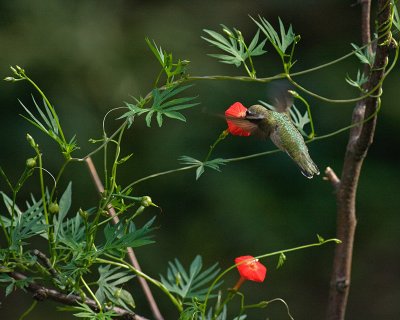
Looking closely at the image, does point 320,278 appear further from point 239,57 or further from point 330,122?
point 239,57

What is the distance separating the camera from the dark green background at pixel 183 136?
3252mm

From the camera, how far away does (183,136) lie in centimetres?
326

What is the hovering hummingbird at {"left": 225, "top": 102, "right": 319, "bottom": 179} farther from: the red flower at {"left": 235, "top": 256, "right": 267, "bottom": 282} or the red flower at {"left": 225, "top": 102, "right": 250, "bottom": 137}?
the red flower at {"left": 235, "top": 256, "right": 267, "bottom": 282}

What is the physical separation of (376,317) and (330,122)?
90 centimetres

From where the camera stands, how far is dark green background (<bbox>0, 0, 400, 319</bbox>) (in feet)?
10.7

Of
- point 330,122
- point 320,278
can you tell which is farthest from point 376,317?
point 330,122

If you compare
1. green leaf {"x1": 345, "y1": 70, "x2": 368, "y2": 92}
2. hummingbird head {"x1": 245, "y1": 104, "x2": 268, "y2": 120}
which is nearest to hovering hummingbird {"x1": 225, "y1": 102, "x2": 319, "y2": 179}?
hummingbird head {"x1": 245, "y1": 104, "x2": 268, "y2": 120}

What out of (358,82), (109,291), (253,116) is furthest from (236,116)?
(109,291)

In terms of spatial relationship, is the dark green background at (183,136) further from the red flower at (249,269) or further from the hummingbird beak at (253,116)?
the red flower at (249,269)

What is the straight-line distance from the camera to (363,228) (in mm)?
3508

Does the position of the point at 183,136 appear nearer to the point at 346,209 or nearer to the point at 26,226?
the point at 346,209

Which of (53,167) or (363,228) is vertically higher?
(53,167)

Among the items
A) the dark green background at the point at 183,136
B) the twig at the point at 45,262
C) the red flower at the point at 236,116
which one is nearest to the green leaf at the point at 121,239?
the twig at the point at 45,262

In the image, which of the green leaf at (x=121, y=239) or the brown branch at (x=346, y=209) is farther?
the brown branch at (x=346, y=209)
